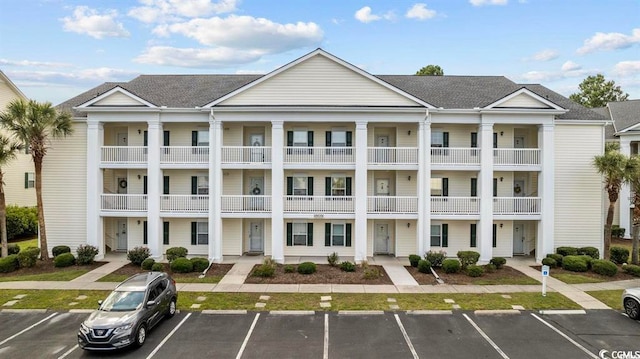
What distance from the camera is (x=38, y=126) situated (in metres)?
19.8

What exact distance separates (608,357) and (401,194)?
13.2 meters

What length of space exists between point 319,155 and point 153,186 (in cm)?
999

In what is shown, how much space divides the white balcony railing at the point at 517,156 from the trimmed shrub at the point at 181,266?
722 inches

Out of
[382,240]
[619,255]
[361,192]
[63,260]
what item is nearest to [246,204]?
[361,192]

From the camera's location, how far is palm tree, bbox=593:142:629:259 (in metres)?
19.9

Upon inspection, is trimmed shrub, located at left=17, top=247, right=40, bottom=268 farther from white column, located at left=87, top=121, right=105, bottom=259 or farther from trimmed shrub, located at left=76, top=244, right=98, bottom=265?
white column, located at left=87, top=121, right=105, bottom=259

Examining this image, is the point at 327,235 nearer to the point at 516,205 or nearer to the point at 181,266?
the point at 181,266

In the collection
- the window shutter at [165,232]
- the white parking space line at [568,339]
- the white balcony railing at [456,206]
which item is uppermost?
the white balcony railing at [456,206]

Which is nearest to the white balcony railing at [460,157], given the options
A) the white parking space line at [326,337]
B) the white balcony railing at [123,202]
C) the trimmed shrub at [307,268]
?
the trimmed shrub at [307,268]

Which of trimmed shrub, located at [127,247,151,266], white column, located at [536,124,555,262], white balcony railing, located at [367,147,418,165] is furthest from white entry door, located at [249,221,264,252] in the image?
white column, located at [536,124,555,262]

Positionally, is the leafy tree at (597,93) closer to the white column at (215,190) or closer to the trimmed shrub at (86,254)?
the white column at (215,190)

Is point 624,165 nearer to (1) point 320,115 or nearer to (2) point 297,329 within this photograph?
(1) point 320,115

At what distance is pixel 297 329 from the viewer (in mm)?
12633

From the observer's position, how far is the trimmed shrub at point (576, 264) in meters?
19.2
